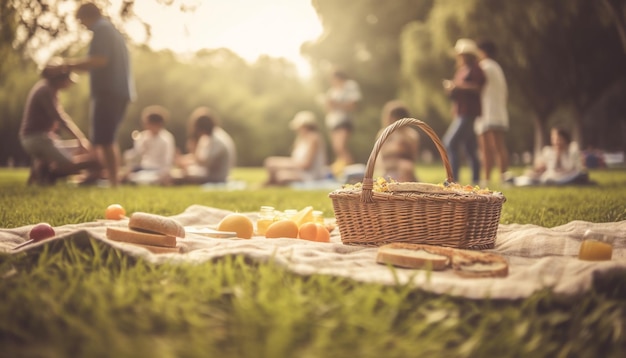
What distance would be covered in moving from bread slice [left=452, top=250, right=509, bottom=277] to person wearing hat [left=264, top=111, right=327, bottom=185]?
763cm

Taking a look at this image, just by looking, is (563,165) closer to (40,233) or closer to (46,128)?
(46,128)

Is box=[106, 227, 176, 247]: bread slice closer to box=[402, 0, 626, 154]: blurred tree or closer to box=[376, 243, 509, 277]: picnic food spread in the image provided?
box=[376, 243, 509, 277]: picnic food spread

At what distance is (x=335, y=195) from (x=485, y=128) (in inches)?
238

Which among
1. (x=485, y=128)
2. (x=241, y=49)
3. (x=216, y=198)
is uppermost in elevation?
(x=241, y=49)

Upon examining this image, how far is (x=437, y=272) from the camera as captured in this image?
2602mm

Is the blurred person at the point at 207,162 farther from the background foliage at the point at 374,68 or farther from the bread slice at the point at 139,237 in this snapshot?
the bread slice at the point at 139,237

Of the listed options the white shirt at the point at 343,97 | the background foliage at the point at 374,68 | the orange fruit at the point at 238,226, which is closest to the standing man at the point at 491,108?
the background foliage at the point at 374,68

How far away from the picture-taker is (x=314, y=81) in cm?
3016

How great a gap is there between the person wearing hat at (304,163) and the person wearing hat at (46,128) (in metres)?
3.16

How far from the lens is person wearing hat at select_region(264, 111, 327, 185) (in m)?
10.2

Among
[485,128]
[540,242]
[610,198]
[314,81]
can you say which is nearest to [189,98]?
[314,81]

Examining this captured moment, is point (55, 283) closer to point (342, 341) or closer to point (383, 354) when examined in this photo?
point (342, 341)

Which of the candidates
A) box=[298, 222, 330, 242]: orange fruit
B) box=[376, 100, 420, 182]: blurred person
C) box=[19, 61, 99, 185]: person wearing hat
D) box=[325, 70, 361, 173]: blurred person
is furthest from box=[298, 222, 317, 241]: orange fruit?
box=[325, 70, 361, 173]: blurred person

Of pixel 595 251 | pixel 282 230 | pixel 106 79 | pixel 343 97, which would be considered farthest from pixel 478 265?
pixel 343 97
